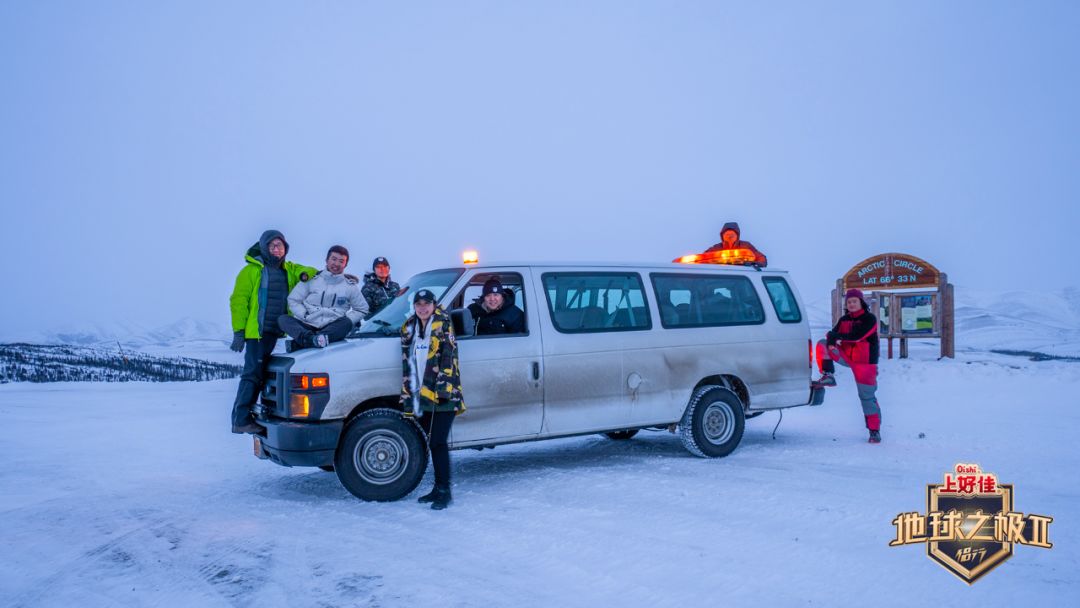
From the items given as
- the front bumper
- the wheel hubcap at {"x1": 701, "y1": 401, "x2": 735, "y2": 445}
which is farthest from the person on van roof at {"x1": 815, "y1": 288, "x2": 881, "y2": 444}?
the front bumper

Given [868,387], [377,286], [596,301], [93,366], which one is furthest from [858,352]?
[93,366]

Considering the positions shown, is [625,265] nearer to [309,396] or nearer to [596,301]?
[596,301]

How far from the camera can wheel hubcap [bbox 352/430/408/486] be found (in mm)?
5910

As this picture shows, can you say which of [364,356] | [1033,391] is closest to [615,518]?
[364,356]

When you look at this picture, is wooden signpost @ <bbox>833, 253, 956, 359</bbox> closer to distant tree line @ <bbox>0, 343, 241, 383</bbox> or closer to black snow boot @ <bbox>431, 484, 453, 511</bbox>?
black snow boot @ <bbox>431, 484, 453, 511</bbox>

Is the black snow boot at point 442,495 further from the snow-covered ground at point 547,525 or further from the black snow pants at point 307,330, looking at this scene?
the black snow pants at point 307,330

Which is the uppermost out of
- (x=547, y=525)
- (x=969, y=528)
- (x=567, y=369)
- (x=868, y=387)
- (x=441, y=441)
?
(x=567, y=369)

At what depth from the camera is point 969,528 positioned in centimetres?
423

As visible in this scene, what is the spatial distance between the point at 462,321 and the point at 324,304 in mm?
1404

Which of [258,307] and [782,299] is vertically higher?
[782,299]

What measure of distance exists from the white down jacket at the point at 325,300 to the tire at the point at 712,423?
11.4ft

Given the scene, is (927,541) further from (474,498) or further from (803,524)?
(474,498)

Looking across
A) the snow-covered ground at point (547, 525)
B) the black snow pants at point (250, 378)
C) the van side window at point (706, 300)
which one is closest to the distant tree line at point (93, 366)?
the snow-covered ground at point (547, 525)

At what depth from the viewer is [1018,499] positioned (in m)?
5.45
